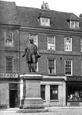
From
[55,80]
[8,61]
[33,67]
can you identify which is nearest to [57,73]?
[55,80]

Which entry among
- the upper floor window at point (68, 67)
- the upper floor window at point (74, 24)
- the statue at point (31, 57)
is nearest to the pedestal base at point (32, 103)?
the statue at point (31, 57)

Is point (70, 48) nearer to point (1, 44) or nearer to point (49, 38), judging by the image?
point (49, 38)

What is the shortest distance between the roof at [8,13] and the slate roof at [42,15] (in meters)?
0.66

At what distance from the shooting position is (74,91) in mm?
38500

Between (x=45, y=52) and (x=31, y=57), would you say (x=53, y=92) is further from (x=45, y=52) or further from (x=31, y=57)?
(x=31, y=57)

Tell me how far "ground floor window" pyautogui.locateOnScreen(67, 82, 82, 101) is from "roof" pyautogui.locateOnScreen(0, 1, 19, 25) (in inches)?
390

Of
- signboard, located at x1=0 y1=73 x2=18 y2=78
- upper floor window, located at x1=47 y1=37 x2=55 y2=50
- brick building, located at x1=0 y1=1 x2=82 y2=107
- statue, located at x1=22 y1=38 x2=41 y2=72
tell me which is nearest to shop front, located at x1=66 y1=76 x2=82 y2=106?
brick building, located at x1=0 y1=1 x2=82 y2=107

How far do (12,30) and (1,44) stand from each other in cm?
206

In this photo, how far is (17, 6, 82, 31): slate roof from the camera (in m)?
37.5

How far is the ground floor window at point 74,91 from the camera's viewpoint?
3800 cm

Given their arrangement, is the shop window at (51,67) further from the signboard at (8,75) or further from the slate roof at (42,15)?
the signboard at (8,75)

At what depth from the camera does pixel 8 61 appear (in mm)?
35719

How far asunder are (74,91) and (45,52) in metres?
5.99

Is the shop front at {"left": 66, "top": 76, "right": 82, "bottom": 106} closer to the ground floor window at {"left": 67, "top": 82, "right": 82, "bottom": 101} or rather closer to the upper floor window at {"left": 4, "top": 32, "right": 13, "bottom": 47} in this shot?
the ground floor window at {"left": 67, "top": 82, "right": 82, "bottom": 101}
